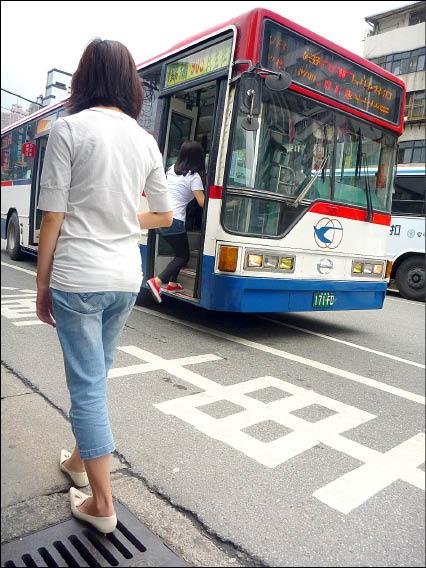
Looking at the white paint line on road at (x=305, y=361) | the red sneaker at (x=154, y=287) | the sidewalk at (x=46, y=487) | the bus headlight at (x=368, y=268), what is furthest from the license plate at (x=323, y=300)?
the sidewalk at (x=46, y=487)

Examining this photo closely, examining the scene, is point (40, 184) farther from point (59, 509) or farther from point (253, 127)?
point (253, 127)

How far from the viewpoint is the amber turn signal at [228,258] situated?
11.5ft

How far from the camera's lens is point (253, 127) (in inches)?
121

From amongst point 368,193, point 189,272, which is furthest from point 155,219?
point 368,193

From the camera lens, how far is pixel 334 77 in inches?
128

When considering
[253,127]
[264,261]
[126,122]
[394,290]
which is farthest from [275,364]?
[394,290]

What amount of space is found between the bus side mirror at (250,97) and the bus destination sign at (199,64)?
198 mm

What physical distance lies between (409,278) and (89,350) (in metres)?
8.33

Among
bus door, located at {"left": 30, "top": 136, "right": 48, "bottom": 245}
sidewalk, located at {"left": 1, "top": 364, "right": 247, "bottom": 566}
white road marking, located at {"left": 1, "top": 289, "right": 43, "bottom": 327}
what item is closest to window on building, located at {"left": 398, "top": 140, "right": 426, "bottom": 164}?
bus door, located at {"left": 30, "top": 136, "right": 48, "bottom": 245}

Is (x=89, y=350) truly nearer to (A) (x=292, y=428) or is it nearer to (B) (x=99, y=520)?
(B) (x=99, y=520)

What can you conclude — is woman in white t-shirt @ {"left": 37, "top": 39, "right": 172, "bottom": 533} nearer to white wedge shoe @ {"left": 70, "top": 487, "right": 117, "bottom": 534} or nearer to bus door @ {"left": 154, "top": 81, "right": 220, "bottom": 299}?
white wedge shoe @ {"left": 70, "top": 487, "right": 117, "bottom": 534}

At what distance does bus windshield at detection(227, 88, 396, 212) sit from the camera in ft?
11.3

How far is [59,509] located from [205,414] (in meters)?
1.09

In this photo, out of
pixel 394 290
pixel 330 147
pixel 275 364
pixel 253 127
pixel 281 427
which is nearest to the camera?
pixel 281 427
